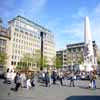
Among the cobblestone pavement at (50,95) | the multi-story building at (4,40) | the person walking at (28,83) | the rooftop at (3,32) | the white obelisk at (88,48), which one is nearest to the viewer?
the cobblestone pavement at (50,95)

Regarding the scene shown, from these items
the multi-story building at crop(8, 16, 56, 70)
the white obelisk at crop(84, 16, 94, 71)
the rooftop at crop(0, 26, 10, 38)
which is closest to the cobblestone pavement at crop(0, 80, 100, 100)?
the white obelisk at crop(84, 16, 94, 71)

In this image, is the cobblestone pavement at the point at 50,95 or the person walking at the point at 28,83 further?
the person walking at the point at 28,83

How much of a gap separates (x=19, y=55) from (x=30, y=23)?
25.8 m

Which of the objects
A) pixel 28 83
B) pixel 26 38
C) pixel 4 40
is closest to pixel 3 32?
pixel 4 40

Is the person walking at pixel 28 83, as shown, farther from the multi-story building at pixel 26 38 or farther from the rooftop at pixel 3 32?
the multi-story building at pixel 26 38

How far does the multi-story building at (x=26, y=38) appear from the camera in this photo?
2884 inches

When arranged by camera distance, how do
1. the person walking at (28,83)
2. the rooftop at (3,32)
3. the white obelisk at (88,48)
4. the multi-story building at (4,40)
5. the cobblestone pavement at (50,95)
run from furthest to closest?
the rooftop at (3,32), the multi-story building at (4,40), the white obelisk at (88,48), the person walking at (28,83), the cobblestone pavement at (50,95)

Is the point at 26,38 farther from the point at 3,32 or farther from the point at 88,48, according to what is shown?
the point at 88,48

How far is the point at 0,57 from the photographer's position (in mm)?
47344

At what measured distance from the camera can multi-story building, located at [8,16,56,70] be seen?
7325 cm

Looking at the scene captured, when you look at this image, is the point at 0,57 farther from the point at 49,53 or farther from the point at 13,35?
the point at 49,53

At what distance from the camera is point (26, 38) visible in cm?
8238

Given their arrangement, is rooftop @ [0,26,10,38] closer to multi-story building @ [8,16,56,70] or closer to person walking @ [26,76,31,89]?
multi-story building @ [8,16,56,70]

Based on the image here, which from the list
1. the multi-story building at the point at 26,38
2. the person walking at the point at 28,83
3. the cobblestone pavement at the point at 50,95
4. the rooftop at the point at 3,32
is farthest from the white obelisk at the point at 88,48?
the multi-story building at the point at 26,38
